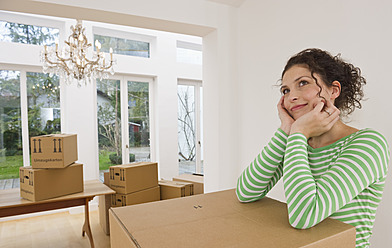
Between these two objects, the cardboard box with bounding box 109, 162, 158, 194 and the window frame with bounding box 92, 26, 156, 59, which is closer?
the cardboard box with bounding box 109, 162, 158, 194

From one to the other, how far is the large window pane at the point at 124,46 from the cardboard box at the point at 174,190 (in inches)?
98.5

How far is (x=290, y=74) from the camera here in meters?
0.94

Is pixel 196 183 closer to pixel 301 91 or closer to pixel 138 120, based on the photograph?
pixel 138 120

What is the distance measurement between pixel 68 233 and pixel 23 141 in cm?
157

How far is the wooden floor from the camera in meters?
3.03

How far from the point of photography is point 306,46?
155 centimetres

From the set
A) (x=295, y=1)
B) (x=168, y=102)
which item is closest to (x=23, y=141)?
(x=168, y=102)

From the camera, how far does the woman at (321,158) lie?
0.69 m

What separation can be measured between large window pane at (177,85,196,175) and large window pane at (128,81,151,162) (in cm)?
74

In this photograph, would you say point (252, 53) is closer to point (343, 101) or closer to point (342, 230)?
point (343, 101)

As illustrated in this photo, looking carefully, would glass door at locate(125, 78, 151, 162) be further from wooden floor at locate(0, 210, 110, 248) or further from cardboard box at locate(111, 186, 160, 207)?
cardboard box at locate(111, 186, 160, 207)

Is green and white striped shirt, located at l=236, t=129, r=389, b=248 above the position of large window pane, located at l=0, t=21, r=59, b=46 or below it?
below

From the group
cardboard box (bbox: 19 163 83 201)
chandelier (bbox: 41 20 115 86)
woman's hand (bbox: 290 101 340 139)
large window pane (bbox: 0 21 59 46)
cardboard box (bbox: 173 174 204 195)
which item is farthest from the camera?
large window pane (bbox: 0 21 59 46)

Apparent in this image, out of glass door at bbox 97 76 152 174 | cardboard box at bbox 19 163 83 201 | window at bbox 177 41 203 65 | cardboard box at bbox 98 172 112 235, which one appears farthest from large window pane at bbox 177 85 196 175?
cardboard box at bbox 19 163 83 201
